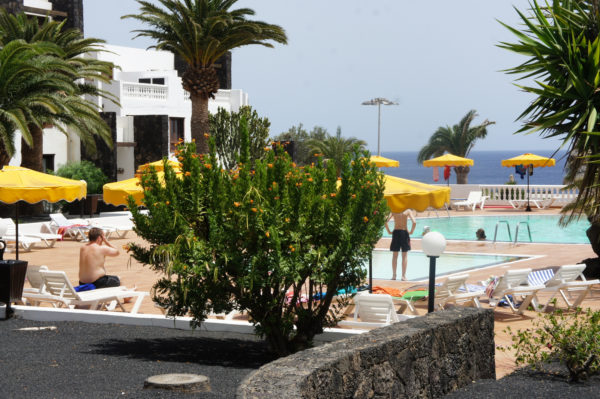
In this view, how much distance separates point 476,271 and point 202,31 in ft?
48.8

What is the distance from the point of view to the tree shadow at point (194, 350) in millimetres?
8633

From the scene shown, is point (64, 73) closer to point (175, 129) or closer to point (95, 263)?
point (175, 129)

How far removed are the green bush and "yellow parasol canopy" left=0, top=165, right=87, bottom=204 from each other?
63.0 ft

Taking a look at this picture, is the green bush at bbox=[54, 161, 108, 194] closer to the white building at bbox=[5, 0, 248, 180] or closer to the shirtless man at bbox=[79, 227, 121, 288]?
the white building at bbox=[5, 0, 248, 180]

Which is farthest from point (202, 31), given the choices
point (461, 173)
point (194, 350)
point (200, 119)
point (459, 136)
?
point (459, 136)

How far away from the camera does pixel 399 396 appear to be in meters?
6.61

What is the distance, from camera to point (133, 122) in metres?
38.3

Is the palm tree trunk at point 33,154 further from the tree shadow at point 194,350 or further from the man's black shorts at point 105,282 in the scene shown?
the tree shadow at point 194,350

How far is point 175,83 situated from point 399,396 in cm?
3485

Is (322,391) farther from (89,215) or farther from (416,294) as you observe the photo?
(89,215)

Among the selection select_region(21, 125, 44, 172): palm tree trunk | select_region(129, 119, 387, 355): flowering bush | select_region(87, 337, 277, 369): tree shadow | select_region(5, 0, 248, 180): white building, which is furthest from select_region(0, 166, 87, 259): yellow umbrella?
select_region(5, 0, 248, 180): white building

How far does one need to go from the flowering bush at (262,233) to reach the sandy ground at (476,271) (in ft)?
4.77

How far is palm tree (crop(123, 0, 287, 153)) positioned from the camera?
27.7m

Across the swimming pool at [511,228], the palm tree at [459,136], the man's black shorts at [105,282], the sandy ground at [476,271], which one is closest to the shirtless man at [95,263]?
the man's black shorts at [105,282]
